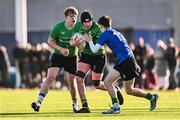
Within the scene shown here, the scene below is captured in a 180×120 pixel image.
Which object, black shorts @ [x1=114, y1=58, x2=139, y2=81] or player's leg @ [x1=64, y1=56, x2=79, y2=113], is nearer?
black shorts @ [x1=114, y1=58, x2=139, y2=81]

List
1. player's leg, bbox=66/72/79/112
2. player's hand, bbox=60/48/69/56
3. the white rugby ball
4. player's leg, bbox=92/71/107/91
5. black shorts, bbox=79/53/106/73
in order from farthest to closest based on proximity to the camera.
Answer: player's leg, bbox=92/71/107/91 < black shorts, bbox=79/53/106/73 < player's leg, bbox=66/72/79/112 < player's hand, bbox=60/48/69/56 < the white rugby ball

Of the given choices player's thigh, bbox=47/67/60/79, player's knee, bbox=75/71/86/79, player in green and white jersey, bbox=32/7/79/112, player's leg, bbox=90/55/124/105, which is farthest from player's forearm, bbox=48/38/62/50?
player's leg, bbox=90/55/124/105

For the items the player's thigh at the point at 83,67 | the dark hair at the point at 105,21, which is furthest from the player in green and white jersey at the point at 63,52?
the dark hair at the point at 105,21

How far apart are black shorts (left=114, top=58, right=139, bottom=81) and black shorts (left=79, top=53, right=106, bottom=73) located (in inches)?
46.1

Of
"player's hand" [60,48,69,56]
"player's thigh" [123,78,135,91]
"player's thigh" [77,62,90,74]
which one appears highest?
"player's hand" [60,48,69,56]

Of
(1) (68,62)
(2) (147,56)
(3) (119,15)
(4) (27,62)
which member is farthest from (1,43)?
(1) (68,62)

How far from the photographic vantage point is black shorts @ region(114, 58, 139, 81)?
1755cm

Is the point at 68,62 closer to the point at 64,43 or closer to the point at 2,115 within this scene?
the point at 64,43

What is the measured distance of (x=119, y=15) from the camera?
48.3 meters

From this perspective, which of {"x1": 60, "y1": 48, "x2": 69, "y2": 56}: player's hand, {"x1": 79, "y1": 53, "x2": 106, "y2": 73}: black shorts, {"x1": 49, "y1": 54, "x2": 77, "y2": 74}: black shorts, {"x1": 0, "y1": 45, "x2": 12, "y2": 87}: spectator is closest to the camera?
{"x1": 60, "y1": 48, "x2": 69, "y2": 56}: player's hand

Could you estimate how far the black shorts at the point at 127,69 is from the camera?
17547mm

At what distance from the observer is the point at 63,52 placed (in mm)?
17984

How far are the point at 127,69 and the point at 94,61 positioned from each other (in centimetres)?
136

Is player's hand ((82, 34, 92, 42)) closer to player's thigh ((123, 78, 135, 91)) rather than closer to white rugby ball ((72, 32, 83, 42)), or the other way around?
white rugby ball ((72, 32, 83, 42))
